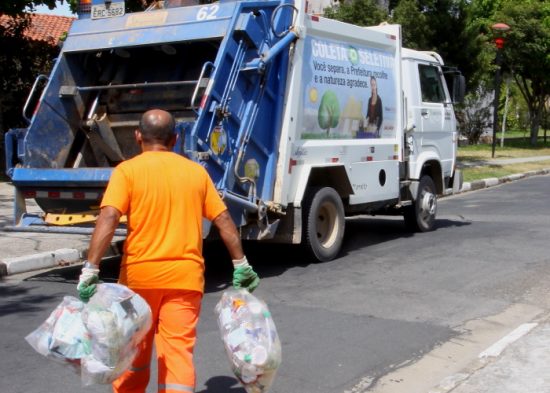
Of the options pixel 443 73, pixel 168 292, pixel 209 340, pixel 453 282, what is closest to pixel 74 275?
pixel 209 340

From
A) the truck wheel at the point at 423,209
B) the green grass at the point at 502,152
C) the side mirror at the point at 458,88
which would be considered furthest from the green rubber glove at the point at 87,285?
the green grass at the point at 502,152

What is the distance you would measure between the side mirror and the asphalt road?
198cm

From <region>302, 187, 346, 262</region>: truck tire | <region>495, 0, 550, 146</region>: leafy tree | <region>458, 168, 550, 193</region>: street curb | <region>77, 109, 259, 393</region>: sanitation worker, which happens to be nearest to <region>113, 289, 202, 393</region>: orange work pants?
<region>77, 109, 259, 393</region>: sanitation worker

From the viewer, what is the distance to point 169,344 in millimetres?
3955

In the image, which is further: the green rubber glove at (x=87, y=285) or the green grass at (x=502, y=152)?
the green grass at (x=502, y=152)

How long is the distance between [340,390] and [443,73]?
7905mm

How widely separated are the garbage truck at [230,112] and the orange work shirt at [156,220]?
3277mm

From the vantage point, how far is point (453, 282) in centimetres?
831

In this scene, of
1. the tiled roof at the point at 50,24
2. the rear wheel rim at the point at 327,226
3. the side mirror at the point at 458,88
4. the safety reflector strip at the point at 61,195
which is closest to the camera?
the safety reflector strip at the point at 61,195

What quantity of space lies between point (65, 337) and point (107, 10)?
5679mm

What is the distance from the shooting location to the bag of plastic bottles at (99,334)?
3.72 m

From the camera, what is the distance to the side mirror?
12016 mm

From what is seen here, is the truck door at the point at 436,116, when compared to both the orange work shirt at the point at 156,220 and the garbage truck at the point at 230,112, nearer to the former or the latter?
the garbage truck at the point at 230,112

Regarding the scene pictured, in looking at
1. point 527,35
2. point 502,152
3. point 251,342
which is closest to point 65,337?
point 251,342
